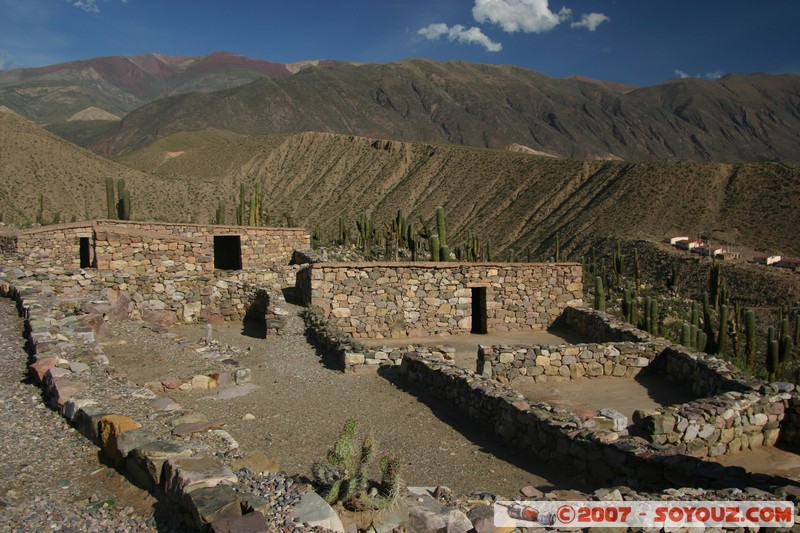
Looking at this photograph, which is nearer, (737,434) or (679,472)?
(679,472)

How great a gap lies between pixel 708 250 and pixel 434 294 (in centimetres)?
3143

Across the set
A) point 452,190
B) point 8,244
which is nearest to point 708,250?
point 452,190

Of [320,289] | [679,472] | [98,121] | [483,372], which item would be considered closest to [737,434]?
[679,472]

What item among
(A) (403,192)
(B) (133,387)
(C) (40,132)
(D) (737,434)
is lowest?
(D) (737,434)

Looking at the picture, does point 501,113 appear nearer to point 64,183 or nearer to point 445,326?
point 64,183

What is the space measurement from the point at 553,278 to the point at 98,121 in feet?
584

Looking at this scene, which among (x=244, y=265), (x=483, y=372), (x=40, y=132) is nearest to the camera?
(x=483, y=372)

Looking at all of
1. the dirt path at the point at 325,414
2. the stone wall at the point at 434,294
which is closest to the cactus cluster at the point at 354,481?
the dirt path at the point at 325,414

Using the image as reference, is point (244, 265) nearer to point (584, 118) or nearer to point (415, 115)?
point (415, 115)

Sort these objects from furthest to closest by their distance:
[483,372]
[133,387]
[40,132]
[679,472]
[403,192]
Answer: [403,192] < [40,132] < [483,372] < [133,387] < [679,472]

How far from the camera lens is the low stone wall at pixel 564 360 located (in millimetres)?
11570

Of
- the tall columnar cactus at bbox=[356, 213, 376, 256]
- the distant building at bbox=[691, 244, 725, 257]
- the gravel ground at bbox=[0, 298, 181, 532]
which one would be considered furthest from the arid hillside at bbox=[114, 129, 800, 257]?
the gravel ground at bbox=[0, 298, 181, 532]

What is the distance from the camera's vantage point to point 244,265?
20.0 m

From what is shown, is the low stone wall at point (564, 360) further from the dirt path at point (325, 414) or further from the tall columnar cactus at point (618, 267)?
the tall columnar cactus at point (618, 267)
